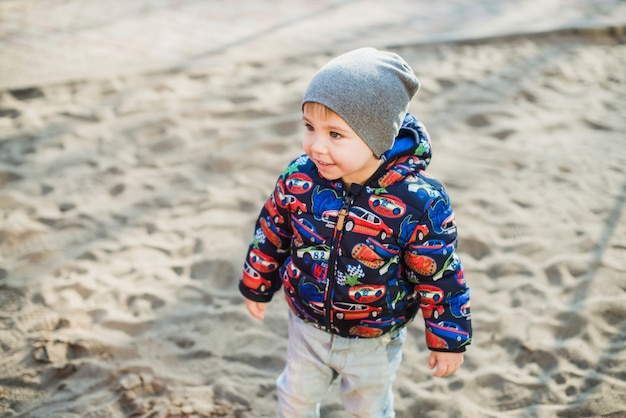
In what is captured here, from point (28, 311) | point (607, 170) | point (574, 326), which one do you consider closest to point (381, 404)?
point (574, 326)

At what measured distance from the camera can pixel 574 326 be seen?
315 centimetres

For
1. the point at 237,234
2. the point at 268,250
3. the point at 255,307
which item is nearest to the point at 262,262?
the point at 268,250

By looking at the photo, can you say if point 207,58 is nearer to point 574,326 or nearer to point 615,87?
point 615,87

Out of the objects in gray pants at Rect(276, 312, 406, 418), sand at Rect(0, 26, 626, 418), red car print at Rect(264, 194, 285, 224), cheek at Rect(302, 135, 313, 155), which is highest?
cheek at Rect(302, 135, 313, 155)

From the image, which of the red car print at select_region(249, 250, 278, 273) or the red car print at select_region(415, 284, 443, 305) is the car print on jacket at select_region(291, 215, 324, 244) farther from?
the red car print at select_region(415, 284, 443, 305)

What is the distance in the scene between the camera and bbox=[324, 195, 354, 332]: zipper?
197 cm

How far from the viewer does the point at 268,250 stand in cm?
223

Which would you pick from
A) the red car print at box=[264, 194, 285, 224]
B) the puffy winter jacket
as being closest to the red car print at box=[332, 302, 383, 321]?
the puffy winter jacket

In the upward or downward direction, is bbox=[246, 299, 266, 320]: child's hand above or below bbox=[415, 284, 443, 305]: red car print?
below

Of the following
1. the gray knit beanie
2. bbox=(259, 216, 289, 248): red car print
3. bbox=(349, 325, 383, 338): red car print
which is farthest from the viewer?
bbox=(259, 216, 289, 248): red car print

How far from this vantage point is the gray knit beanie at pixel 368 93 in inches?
72.9

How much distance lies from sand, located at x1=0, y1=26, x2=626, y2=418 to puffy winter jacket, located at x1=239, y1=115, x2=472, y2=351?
859 mm

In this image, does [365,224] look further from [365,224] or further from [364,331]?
[364,331]

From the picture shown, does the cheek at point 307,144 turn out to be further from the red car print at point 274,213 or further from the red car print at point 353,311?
the red car print at point 353,311
